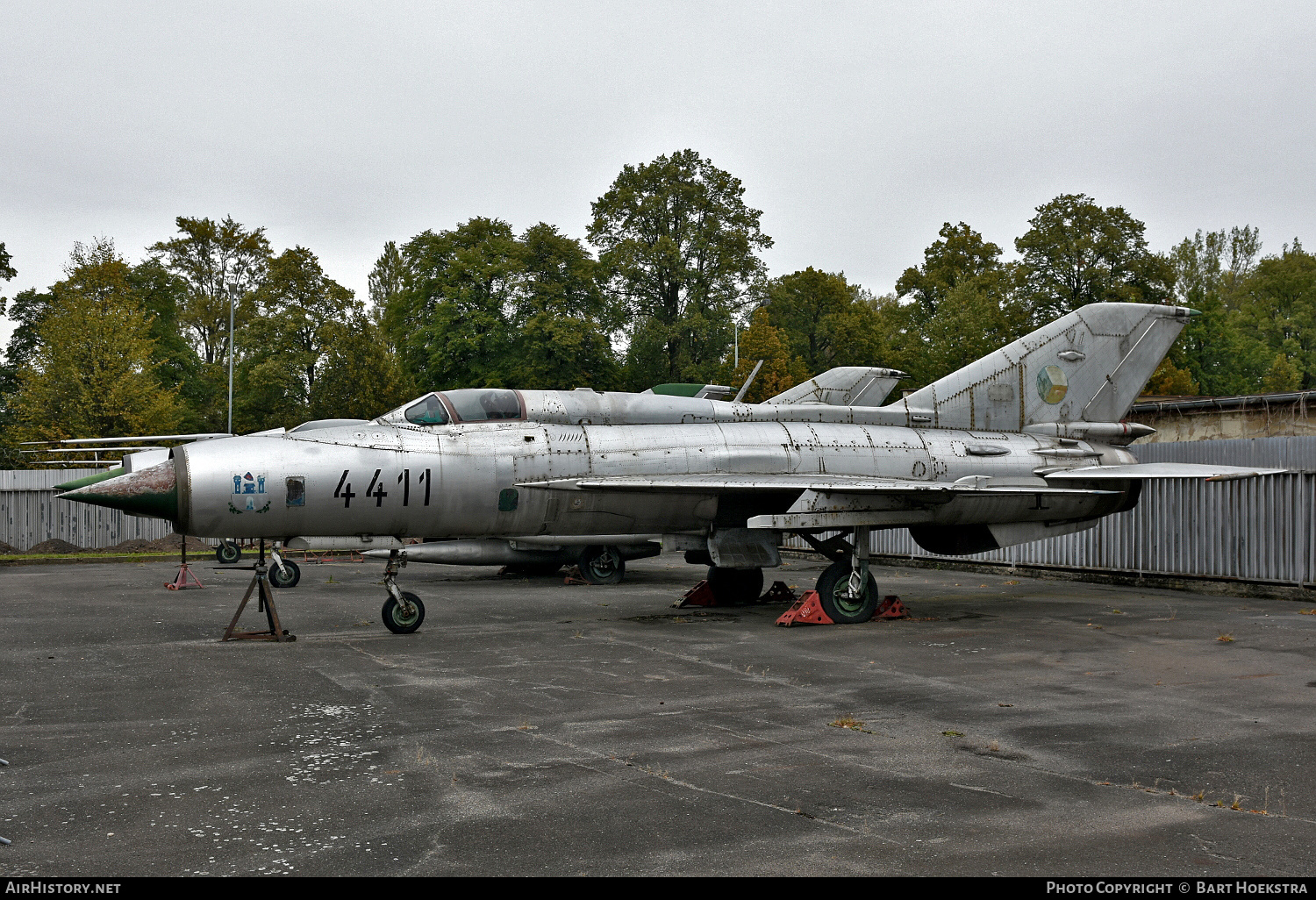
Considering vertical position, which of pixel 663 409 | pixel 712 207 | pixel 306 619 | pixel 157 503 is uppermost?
pixel 712 207

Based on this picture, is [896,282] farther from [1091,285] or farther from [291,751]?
[291,751]

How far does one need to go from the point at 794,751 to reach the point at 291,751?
333cm

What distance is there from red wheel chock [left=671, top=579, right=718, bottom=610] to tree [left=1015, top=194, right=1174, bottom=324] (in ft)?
128

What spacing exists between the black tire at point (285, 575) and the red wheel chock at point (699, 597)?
792cm

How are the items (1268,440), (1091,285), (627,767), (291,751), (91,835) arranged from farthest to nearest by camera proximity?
(1091,285) → (1268,440) → (291,751) → (627,767) → (91,835)

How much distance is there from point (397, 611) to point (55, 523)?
25.2 m

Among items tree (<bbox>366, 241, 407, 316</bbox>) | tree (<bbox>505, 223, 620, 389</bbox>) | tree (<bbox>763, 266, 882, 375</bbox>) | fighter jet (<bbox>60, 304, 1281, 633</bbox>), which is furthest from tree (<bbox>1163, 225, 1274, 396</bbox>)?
tree (<bbox>366, 241, 407, 316</bbox>)

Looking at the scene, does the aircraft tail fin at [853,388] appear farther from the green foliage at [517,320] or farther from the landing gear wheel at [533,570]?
the green foliage at [517,320]

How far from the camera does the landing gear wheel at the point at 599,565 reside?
1930 cm

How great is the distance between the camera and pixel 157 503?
10484 mm

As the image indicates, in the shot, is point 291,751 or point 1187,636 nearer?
point 291,751

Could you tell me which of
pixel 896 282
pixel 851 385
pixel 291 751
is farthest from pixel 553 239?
pixel 291 751

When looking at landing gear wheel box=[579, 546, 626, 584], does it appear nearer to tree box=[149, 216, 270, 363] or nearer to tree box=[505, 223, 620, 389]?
tree box=[505, 223, 620, 389]

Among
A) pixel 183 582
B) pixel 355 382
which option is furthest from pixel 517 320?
pixel 183 582
